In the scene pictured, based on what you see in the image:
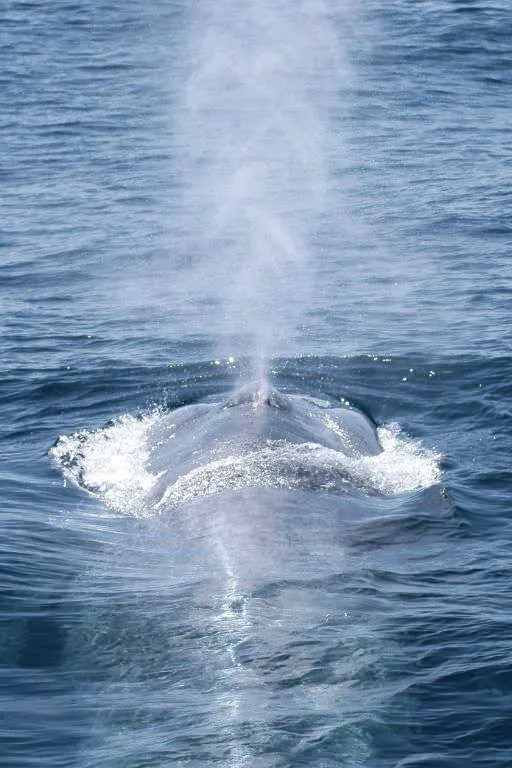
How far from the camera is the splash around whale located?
14852 mm

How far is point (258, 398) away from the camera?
1641 cm

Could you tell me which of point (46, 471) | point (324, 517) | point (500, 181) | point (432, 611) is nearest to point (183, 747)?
point (432, 611)

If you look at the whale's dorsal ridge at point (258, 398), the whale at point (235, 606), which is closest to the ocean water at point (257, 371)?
the whale at point (235, 606)

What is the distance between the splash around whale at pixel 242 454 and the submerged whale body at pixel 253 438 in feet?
0.05

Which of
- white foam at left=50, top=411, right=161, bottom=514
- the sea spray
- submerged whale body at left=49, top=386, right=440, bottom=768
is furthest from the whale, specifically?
the sea spray

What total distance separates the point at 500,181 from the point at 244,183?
607 cm

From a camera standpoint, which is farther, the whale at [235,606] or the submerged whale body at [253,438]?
the submerged whale body at [253,438]

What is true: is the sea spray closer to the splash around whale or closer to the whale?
the splash around whale

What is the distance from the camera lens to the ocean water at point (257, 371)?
10.2 m

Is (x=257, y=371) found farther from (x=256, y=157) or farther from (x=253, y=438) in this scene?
(x=256, y=157)

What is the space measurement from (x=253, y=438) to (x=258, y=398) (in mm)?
1005

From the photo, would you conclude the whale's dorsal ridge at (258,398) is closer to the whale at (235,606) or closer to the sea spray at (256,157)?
the whale at (235,606)

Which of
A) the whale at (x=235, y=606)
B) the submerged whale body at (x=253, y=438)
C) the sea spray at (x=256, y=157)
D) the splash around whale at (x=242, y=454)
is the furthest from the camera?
the sea spray at (x=256, y=157)

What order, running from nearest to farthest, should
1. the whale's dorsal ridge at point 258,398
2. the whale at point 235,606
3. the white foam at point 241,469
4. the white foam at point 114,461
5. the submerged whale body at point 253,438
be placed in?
1. the whale at point 235,606
2. the white foam at point 241,469
3. the submerged whale body at point 253,438
4. the white foam at point 114,461
5. the whale's dorsal ridge at point 258,398
